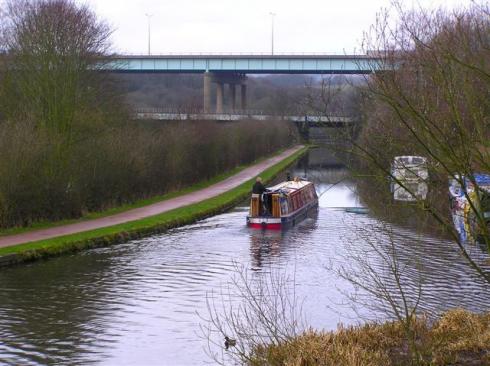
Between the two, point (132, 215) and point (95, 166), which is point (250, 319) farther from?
point (95, 166)

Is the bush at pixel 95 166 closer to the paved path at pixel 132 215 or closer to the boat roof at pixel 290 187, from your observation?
the paved path at pixel 132 215

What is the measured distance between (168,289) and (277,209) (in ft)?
38.5

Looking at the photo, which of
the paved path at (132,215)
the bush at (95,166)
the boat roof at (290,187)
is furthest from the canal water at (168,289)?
the boat roof at (290,187)

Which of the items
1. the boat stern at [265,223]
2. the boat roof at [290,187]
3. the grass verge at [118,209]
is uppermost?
the boat roof at [290,187]

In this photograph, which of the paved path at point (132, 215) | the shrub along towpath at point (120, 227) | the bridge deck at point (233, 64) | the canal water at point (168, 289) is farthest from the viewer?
the bridge deck at point (233, 64)

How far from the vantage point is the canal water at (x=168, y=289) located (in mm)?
13156

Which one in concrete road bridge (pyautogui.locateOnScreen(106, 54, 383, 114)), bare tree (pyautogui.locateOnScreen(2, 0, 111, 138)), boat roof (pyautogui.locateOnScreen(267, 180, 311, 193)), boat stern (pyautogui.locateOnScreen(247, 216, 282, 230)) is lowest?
boat stern (pyautogui.locateOnScreen(247, 216, 282, 230))

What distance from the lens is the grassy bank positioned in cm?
949

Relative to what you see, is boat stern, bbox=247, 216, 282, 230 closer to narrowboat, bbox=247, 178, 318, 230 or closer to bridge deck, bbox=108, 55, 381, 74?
narrowboat, bbox=247, 178, 318, 230

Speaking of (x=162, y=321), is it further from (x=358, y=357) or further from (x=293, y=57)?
(x=293, y=57)

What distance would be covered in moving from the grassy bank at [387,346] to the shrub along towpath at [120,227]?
11481mm

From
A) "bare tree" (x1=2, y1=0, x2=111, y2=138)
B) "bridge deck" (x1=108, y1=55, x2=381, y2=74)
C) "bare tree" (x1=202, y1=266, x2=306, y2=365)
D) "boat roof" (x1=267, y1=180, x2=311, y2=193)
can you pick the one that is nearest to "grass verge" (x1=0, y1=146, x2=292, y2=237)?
"bare tree" (x1=2, y1=0, x2=111, y2=138)

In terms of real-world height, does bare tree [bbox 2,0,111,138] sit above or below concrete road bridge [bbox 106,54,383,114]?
below

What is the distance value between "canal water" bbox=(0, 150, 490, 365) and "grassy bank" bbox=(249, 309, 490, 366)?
34.2 inches
